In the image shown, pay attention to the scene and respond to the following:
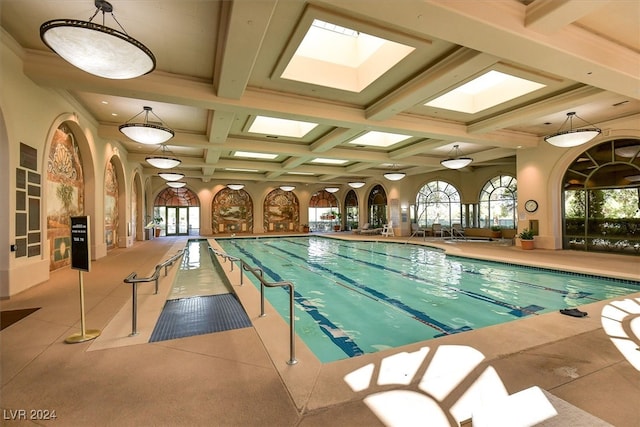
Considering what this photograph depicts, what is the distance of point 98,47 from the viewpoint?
3.09 meters

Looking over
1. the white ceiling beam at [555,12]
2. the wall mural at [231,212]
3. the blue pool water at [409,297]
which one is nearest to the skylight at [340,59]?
the white ceiling beam at [555,12]

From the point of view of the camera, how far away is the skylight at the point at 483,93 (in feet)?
21.1

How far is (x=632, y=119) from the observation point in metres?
7.88

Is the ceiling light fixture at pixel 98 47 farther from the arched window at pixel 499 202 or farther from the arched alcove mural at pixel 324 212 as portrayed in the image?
the arched alcove mural at pixel 324 212

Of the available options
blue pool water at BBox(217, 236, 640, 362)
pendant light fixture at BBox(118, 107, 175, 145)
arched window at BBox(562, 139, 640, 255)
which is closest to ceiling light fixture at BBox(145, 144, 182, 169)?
pendant light fixture at BBox(118, 107, 175, 145)

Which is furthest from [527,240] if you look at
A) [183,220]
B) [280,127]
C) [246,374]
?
[183,220]

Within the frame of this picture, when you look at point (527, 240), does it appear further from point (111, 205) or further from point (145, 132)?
point (111, 205)

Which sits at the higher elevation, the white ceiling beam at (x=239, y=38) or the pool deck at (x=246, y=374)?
the white ceiling beam at (x=239, y=38)

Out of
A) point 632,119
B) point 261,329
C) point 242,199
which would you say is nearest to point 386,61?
point 261,329

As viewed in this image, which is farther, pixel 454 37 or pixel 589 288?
pixel 589 288

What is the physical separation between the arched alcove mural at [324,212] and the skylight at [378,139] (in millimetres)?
11405

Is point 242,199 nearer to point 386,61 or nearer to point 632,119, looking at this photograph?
point 386,61

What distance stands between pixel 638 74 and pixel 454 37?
3.74 meters

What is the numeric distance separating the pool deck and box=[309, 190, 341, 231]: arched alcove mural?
1912 cm
